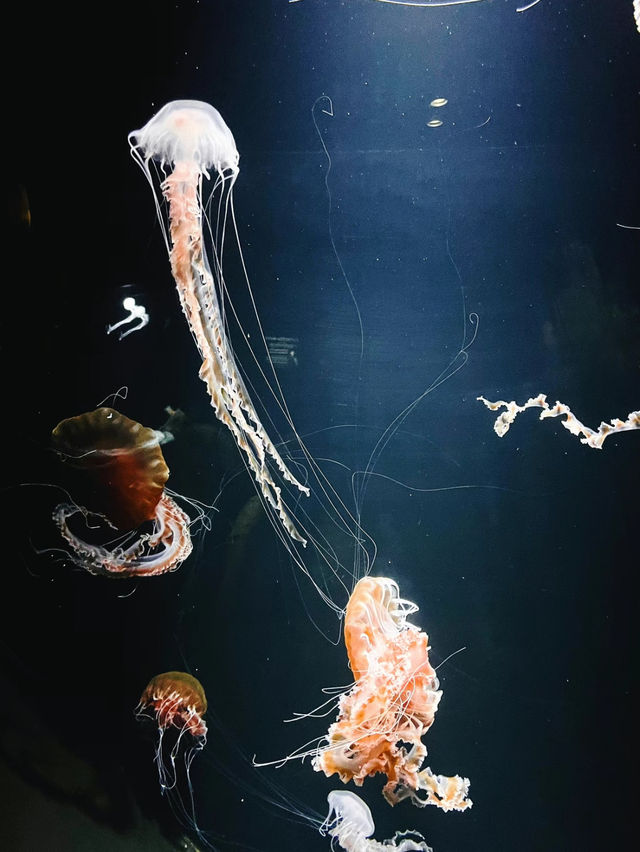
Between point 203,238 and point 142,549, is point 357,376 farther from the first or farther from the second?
point 142,549

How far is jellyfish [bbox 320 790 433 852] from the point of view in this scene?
179 centimetres

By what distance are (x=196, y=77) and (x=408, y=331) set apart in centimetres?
88

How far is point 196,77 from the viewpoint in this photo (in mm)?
1688

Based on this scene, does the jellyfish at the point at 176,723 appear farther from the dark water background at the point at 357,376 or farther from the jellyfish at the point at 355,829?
the jellyfish at the point at 355,829

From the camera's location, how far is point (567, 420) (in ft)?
5.75

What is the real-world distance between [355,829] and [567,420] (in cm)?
129

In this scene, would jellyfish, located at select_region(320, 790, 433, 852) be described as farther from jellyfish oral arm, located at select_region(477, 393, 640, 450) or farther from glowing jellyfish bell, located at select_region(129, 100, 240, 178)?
glowing jellyfish bell, located at select_region(129, 100, 240, 178)

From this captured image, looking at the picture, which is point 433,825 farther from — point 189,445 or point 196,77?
point 196,77

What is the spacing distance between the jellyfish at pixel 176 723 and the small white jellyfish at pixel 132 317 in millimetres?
980

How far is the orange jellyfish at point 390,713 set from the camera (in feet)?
5.86

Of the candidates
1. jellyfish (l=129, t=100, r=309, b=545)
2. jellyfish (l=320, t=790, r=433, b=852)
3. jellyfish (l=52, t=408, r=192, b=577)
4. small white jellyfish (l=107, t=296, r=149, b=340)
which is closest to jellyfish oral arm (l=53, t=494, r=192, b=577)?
jellyfish (l=52, t=408, r=192, b=577)

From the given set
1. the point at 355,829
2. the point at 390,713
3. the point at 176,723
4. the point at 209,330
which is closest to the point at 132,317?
the point at 209,330

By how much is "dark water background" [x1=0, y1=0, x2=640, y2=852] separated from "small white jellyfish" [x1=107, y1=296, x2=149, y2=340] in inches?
1.4

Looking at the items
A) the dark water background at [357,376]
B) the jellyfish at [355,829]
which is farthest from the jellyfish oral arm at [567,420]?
the jellyfish at [355,829]
